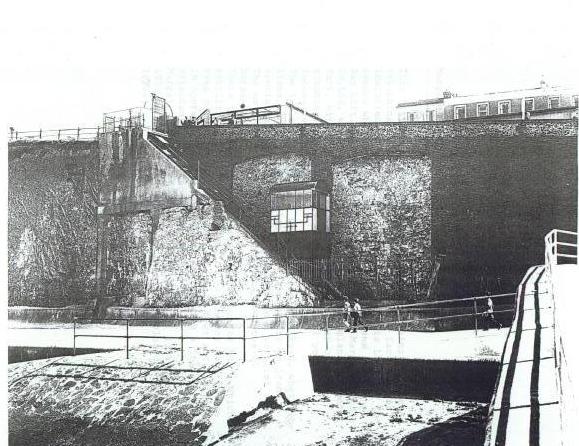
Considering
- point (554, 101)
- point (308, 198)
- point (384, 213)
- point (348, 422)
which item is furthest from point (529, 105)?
point (348, 422)

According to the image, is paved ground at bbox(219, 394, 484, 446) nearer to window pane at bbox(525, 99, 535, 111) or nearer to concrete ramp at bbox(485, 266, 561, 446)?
concrete ramp at bbox(485, 266, 561, 446)

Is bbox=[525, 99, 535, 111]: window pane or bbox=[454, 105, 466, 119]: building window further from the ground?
bbox=[454, 105, 466, 119]: building window

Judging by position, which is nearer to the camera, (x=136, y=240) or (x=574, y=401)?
(x=574, y=401)

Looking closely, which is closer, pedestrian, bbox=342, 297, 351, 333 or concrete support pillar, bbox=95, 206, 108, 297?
pedestrian, bbox=342, 297, 351, 333

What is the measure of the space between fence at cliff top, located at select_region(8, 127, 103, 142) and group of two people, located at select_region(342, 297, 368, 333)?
4.64 metres

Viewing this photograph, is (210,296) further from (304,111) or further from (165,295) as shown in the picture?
(304,111)

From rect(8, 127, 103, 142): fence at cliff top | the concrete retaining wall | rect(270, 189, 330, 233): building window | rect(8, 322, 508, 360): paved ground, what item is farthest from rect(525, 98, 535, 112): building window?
rect(8, 127, 103, 142): fence at cliff top

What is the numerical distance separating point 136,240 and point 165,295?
3.10 ft

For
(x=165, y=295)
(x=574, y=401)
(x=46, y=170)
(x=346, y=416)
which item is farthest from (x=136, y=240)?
(x=574, y=401)

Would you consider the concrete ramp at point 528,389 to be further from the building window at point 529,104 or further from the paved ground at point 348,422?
the building window at point 529,104

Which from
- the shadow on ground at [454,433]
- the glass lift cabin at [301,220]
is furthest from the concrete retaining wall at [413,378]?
the glass lift cabin at [301,220]

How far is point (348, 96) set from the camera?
Answer: 240 inches

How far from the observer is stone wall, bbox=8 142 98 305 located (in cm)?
768

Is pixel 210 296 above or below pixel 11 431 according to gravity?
above
